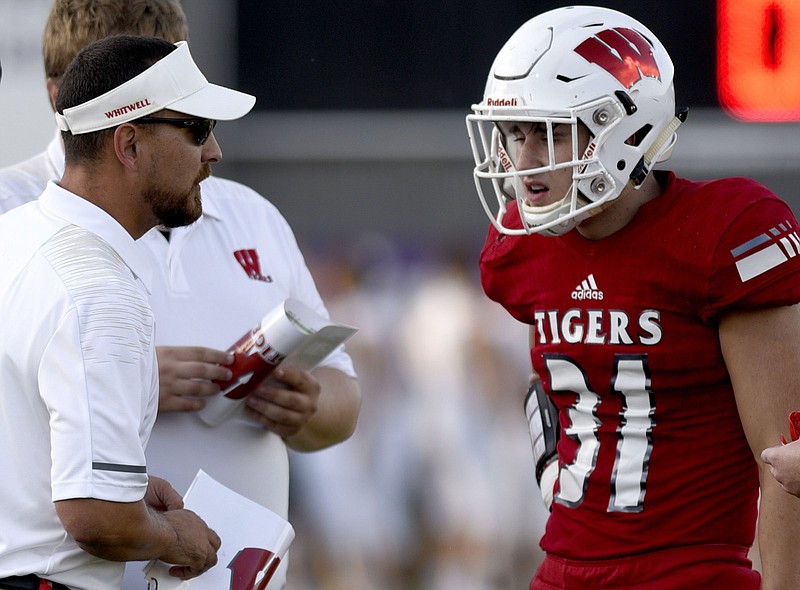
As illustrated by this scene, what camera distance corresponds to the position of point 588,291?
232 cm

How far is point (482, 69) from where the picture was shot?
18.6ft

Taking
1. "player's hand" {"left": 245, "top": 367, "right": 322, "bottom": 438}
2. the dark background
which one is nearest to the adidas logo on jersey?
"player's hand" {"left": 245, "top": 367, "right": 322, "bottom": 438}

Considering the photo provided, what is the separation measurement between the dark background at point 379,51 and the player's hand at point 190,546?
12.4 ft

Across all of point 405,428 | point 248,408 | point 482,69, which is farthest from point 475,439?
point 248,408

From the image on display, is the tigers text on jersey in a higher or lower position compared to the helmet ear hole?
lower

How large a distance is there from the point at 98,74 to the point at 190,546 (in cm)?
82

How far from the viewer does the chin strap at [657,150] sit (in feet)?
7.56

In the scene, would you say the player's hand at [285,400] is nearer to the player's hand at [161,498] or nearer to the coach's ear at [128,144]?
the player's hand at [161,498]

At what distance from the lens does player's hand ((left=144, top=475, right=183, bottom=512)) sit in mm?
2215

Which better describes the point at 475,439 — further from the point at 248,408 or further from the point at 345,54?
the point at 248,408

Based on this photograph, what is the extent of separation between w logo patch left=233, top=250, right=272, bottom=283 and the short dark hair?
63 cm

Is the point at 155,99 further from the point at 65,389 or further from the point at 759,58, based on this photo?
the point at 759,58

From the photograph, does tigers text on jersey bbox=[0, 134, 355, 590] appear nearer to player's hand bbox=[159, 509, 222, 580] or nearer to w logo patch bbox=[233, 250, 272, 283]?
w logo patch bbox=[233, 250, 272, 283]

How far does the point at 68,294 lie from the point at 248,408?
0.78 m
